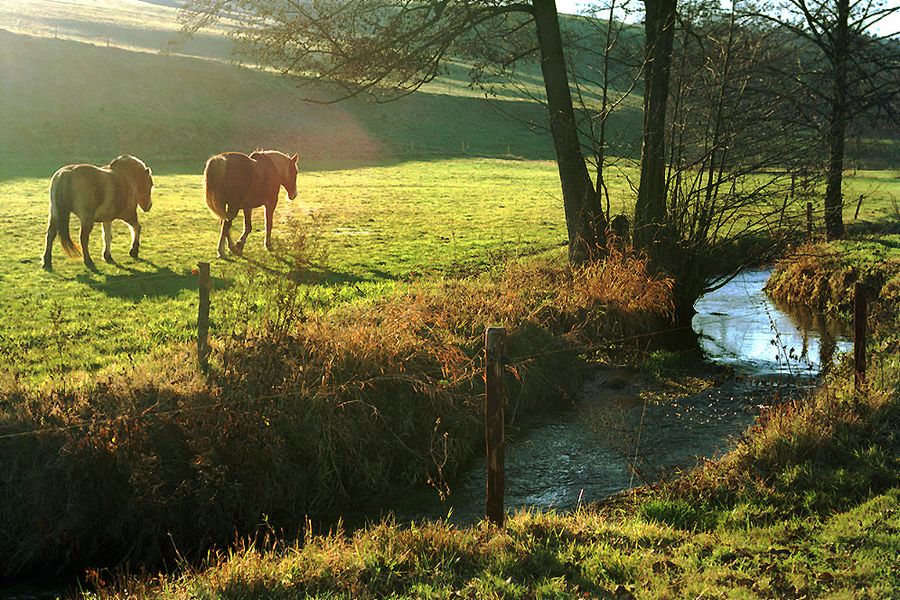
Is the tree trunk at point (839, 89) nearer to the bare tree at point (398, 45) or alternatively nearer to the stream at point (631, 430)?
the stream at point (631, 430)

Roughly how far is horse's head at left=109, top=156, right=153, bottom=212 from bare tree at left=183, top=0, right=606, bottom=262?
4800 mm

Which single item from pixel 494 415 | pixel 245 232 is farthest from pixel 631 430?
pixel 245 232

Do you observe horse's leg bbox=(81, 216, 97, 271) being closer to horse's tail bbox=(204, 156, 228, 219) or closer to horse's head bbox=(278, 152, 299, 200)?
horse's tail bbox=(204, 156, 228, 219)

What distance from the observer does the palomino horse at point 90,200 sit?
54.9ft

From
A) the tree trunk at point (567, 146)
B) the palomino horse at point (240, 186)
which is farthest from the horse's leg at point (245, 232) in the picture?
the tree trunk at point (567, 146)

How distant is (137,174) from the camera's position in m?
18.9

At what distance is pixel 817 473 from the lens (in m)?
7.38

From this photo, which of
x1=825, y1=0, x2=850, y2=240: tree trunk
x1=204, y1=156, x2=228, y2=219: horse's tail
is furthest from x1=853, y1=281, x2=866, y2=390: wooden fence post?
x1=204, y1=156, x2=228, y2=219: horse's tail

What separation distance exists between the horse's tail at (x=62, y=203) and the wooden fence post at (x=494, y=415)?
1277 centimetres

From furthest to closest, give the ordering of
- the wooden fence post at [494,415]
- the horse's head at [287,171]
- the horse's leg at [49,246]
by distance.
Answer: the horse's head at [287,171], the horse's leg at [49,246], the wooden fence post at [494,415]

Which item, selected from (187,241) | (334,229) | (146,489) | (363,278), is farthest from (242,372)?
(334,229)

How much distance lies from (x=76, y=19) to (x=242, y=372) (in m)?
98.7

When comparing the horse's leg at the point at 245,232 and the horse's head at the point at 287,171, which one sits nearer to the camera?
the horse's leg at the point at 245,232

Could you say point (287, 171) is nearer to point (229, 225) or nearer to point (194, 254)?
point (229, 225)
